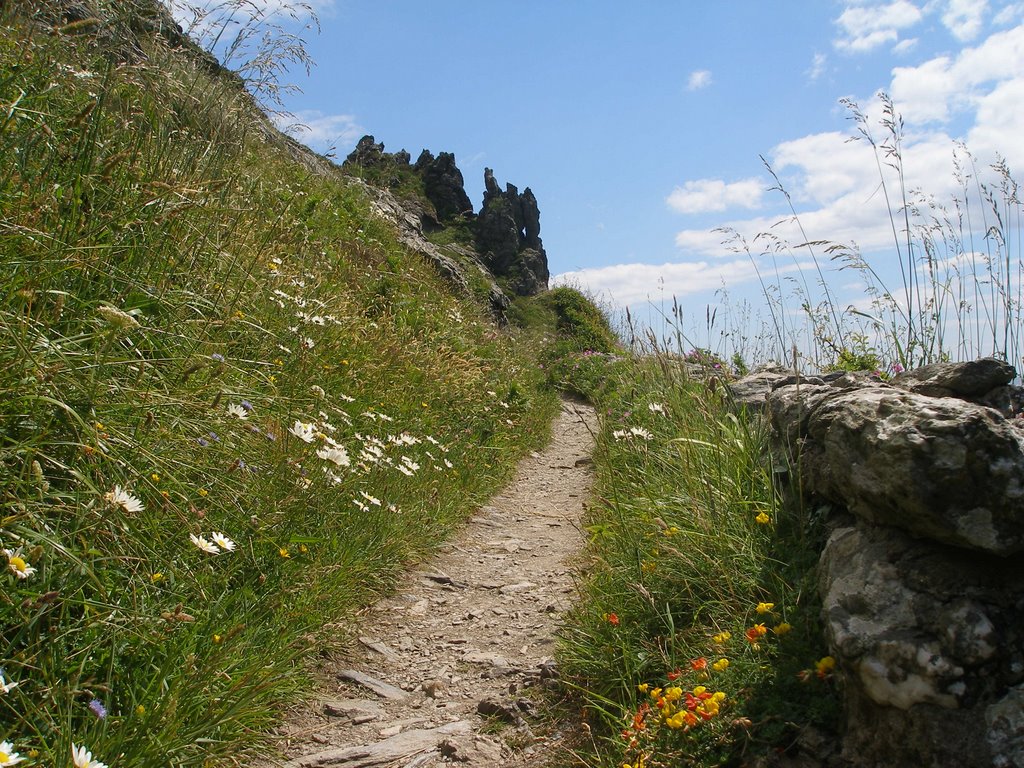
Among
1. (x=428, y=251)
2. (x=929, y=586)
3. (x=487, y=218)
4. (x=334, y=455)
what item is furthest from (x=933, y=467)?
(x=487, y=218)

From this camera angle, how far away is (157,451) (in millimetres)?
2869

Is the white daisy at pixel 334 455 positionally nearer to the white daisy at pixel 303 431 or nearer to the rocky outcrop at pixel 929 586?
the white daisy at pixel 303 431

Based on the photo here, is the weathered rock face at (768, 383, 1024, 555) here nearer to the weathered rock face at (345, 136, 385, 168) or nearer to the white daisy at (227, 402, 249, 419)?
the white daisy at (227, 402, 249, 419)

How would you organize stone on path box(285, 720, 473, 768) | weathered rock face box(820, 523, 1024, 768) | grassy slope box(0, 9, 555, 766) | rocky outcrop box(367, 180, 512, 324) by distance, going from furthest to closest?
1. rocky outcrop box(367, 180, 512, 324)
2. stone on path box(285, 720, 473, 768)
3. grassy slope box(0, 9, 555, 766)
4. weathered rock face box(820, 523, 1024, 768)

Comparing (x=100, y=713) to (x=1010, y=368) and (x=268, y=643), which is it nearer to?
(x=268, y=643)

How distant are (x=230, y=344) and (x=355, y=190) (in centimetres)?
946

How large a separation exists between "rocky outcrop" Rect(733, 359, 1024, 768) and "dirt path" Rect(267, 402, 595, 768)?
4.41ft

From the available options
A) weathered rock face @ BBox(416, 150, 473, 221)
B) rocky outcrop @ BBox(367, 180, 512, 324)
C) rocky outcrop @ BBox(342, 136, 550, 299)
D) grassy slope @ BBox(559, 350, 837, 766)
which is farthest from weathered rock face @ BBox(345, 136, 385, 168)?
grassy slope @ BBox(559, 350, 837, 766)

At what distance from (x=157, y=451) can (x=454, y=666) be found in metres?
1.85

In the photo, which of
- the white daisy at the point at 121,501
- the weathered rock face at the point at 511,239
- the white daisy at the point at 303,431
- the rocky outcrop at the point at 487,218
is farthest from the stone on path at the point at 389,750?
the weathered rock face at the point at 511,239

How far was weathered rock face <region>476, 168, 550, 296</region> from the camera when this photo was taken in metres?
29.3

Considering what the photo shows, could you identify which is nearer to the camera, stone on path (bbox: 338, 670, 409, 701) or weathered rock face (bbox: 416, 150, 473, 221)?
stone on path (bbox: 338, 670, 409, 701)

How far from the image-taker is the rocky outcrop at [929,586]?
77.9 inches

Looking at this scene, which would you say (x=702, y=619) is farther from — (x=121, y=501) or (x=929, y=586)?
(x=121, y=501)
